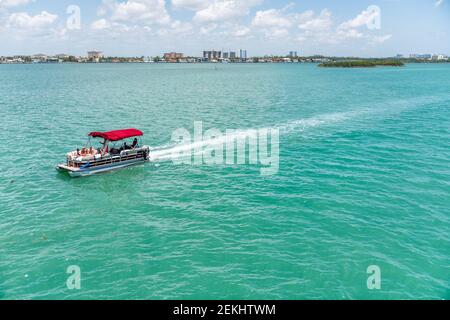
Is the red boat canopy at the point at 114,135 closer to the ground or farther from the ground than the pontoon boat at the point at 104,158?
farther from the ground

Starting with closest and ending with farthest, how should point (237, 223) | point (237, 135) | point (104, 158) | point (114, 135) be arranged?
point (237, 223) → point (104, 158) → point (114, 135) → point (237, 135)

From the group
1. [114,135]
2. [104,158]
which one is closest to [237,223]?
[104,158]

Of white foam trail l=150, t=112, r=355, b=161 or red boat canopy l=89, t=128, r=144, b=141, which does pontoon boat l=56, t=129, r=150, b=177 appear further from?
white foam trail l=150, t=112, r=355, b=161

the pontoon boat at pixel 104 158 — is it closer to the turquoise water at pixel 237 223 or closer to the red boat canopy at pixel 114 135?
the red boat canopy at pixel 114 135

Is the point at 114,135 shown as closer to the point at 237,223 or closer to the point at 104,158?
the point at 104,158

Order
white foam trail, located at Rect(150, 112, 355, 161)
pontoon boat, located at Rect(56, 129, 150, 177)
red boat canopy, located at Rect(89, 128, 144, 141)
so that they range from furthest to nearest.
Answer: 1. white foam trail, located at Rect(150, 112, 355, 161)
2. red boat canopy, located at Rect(89, 128, 144, 141)
3. pontoon boat, located at Rect(56, 129, 150, 177)

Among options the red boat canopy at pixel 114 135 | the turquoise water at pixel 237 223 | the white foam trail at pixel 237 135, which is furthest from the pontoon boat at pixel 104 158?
the white foam trail at pixel 237 135

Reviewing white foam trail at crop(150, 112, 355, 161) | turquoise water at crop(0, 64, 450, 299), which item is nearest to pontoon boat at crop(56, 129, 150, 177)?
turquoise water at crop(0, 64, 450, 299)
